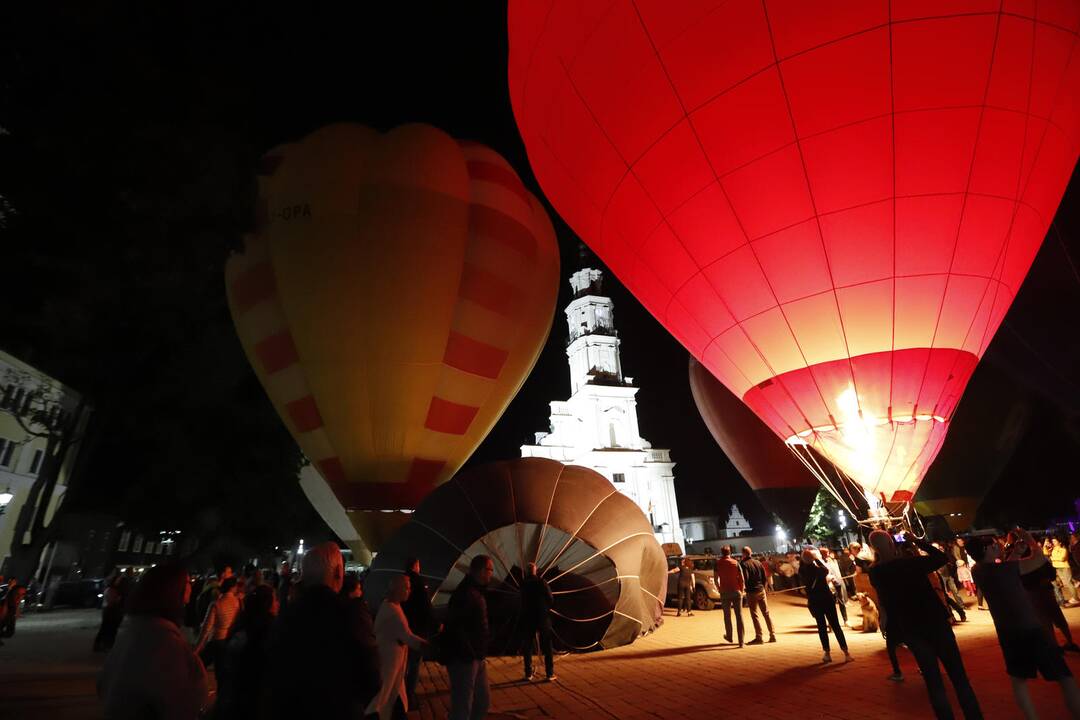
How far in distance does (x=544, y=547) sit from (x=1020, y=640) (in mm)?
4812

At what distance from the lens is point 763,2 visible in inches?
215

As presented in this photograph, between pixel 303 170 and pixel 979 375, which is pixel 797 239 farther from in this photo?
pixel 979 375

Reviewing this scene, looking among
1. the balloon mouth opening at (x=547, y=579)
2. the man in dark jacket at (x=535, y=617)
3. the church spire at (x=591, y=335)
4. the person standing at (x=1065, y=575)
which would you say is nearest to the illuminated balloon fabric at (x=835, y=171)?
the balloon mouth opening at (x=547, y=579)

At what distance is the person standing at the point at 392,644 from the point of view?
3.44 metres

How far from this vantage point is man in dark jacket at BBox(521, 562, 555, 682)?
6.29m

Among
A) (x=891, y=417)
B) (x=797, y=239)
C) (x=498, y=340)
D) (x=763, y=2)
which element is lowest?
(x=891, y=417)

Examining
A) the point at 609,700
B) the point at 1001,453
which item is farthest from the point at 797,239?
the point at 1001,453

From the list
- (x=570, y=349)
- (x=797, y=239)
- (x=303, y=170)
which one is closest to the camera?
(x=797, y=239)

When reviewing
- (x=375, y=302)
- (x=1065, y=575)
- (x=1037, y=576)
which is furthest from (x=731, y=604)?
(x=375, y=302)

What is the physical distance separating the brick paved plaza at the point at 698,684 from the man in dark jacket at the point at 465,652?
1156 mm

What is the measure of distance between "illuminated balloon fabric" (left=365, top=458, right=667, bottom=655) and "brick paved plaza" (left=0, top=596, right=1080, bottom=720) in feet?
1.68

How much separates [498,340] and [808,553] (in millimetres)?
6516

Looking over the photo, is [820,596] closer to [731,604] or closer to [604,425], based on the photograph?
[731,604]

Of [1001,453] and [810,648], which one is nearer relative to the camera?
[810,648]
